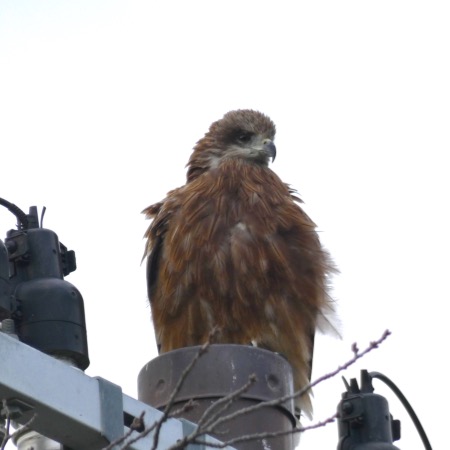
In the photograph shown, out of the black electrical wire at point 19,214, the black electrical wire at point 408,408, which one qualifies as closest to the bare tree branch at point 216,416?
the black electrical wire at point 19,214

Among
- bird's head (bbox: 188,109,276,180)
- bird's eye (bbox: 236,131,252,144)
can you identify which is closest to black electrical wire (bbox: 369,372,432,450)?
bird's head (bbox: 188,109,276,180)

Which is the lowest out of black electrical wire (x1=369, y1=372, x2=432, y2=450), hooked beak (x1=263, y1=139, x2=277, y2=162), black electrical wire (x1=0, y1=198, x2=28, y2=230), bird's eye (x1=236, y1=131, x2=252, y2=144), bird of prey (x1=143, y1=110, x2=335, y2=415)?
black electrical wire (x1=369, y1=372, x2=432, y2=450)

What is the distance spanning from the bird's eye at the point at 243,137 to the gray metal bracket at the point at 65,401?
211 inches

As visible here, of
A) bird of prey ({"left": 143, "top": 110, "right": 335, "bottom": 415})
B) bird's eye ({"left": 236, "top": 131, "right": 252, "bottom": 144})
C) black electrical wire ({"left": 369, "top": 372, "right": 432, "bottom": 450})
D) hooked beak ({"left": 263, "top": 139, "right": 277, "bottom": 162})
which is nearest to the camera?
black electrical wire ({"left": 369, "top": 372, "right": 432, "bottom": 450})

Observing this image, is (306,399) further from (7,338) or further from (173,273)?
(7,338)

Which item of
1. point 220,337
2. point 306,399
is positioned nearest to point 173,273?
point 220,337

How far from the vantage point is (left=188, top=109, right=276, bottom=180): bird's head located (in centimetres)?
914

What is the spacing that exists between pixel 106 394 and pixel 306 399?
4.24 metres

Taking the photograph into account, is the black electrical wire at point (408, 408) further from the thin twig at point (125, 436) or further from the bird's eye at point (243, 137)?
the bird's eye at point (243, 137)

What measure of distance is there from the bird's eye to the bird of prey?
78 cm

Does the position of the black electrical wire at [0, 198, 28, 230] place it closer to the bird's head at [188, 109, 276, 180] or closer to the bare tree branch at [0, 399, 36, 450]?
the bare tree branch at [0, 399, 36, 450]

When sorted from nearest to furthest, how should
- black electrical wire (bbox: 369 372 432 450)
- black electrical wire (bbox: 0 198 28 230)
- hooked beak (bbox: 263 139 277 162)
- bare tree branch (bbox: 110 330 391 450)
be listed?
bare tree branch (bbox: 110 330 391 450) → black electrical wire (bbox: 0 198 28 230) → black electrical wire (bbox: 369 372 432 450) → hooked beak (bbox: 263 139 277 162)

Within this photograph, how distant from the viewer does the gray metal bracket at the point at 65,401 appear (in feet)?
12.5

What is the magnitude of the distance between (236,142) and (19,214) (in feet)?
14.9
